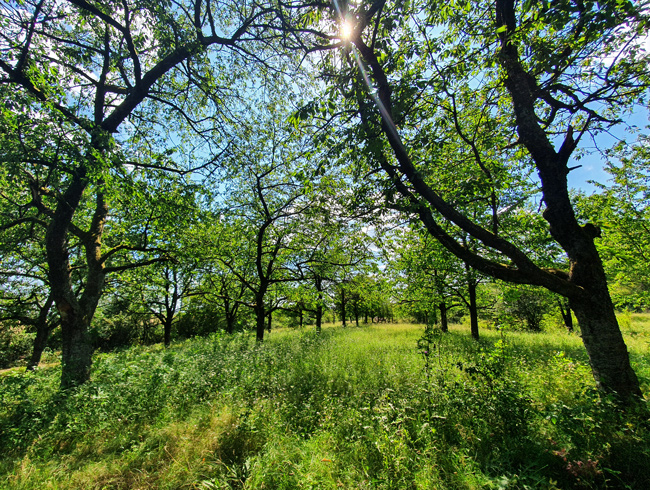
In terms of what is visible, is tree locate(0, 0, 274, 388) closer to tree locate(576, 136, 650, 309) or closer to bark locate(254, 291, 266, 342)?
bark locate(254, 291, 266, 342)

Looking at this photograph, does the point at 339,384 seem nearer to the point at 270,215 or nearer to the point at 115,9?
the point at 270,215

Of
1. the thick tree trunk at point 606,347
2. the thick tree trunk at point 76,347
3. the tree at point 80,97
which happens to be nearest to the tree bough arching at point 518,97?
the thick tree trunk at point 606,347

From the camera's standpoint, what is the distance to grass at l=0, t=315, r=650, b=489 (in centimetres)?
285

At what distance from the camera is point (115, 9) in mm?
5445

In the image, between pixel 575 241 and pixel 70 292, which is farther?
pixel 70 292

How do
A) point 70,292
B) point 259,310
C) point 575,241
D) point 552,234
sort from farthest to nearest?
point 259,310 < point 70,292 < point 552,234 < point 575,241

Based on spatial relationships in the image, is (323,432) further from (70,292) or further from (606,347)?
(70,292)

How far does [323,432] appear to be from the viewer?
3898 mm

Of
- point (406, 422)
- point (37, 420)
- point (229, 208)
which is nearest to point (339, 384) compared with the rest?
point (406, 422)

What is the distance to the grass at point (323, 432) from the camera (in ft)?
9.36

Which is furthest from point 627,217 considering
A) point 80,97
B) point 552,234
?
point 80,97

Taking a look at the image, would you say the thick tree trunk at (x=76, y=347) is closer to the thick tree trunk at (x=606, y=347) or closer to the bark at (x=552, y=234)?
the bark at (x=552, y=234)

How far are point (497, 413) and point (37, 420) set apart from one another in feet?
27.7

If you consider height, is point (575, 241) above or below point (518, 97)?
below
